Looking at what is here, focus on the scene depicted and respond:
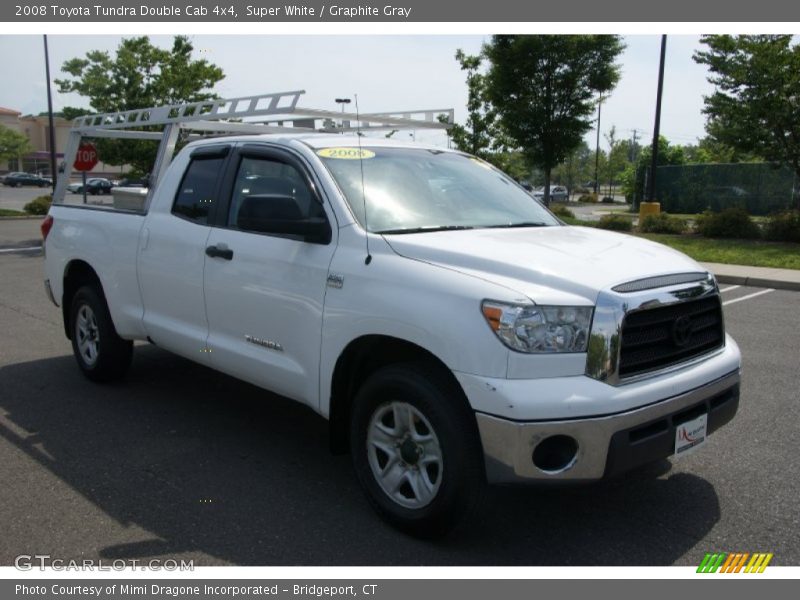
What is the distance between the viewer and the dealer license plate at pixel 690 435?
3371 millimetres

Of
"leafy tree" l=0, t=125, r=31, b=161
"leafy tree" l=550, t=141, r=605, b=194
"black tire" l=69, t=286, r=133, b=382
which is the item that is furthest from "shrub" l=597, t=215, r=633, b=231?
"leafy tree" l=0, t=125, r=31, b=161

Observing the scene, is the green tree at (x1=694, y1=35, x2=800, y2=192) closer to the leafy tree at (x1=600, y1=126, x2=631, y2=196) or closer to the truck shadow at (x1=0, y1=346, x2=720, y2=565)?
the truck shadow at (x1=0, y1=346, x2=720, y2=565)

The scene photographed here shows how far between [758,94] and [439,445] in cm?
1839

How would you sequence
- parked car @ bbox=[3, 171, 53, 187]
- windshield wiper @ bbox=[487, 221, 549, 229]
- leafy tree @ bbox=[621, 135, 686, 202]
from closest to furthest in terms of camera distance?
windshield wiper @ bbox=[487, 221, 549, 229] < leafy tree @ bbox=[621, 135, 686, 202] < parked car @ bbox=[3, 171, 53, 187]

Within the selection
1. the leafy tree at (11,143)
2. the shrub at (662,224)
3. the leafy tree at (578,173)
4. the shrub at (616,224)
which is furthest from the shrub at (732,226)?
the leafy tree at (11,143)

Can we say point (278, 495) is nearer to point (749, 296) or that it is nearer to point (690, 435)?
point (690, 435)

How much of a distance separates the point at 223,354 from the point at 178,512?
108cm

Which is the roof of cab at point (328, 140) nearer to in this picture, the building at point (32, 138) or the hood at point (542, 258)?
the hood at point (542, 258)

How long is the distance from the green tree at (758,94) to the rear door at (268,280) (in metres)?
17.1

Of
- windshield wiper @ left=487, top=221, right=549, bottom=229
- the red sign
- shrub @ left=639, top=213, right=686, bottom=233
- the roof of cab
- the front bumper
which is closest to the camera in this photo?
the front bumper

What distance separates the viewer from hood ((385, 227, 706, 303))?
3.26 m

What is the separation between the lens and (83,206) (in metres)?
6.21
